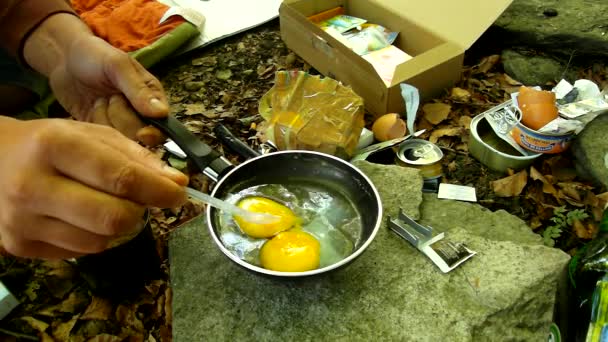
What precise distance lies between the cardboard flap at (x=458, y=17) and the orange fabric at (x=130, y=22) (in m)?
1.16

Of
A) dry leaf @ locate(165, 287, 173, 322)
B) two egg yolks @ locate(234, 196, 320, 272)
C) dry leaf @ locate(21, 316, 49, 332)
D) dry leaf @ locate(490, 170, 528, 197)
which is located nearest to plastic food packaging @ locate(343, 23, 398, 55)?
dry leaf @ locate(490, 170, 528, 197)

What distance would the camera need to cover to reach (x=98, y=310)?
1.38 m

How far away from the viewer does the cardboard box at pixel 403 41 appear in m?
1.86

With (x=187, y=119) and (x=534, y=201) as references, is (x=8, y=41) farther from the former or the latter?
(x=534, y=201)

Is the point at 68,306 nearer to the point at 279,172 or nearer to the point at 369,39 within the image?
the point at 279,172

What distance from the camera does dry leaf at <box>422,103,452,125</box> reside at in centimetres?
193

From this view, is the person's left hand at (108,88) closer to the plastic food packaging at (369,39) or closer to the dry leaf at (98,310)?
the dry leaf at (98,310)

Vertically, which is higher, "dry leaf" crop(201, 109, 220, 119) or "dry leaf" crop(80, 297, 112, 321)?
"dry leaf" crop(201, 109, 220, 119)

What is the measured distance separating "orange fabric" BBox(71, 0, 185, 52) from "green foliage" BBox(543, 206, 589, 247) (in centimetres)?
186

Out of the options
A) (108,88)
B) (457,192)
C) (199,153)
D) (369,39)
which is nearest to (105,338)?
(199,153)

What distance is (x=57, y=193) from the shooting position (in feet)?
2.68

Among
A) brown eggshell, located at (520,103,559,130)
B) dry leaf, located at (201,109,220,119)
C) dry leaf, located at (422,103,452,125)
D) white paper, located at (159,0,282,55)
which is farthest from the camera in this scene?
white paper, located at (159,0,282,55)

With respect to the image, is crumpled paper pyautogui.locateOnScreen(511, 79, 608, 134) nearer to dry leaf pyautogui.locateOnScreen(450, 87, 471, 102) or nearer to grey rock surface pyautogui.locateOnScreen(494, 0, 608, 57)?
dry leaf pyautogui.locateOnScreen(450, 87, 471, 102)

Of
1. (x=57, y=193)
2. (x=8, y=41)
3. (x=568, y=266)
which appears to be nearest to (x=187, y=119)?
(x=8, y=41)
